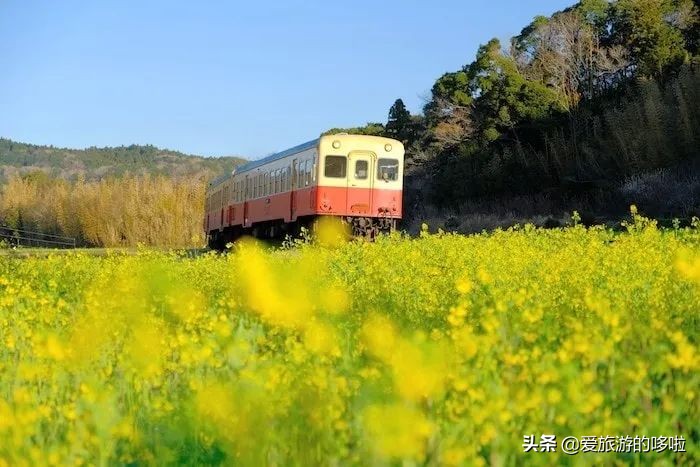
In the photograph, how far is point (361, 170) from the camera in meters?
21.7

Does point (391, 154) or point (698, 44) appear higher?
point (698, 44)

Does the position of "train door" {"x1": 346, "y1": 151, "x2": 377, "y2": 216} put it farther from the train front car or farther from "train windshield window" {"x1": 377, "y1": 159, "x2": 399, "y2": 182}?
"train windshield window" {"x1": 377, "y1": 159, "x2": 399, "y2": 182}

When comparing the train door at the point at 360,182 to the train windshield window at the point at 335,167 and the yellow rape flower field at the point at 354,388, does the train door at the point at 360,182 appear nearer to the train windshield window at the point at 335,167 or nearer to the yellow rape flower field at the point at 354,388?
the train windshield window at the point at 335,167

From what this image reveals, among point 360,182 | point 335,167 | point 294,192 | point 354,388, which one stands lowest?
point 354,388

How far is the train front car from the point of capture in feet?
69.0

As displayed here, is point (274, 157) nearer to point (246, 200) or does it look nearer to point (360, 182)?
point (246, 200)

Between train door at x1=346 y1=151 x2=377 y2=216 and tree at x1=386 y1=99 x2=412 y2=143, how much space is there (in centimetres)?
2402

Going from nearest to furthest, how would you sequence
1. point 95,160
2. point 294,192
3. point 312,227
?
point 312,227 < point 294,192 < point 95,160

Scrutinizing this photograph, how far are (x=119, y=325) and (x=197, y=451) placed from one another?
252 cm

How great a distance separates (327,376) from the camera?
11.6ft

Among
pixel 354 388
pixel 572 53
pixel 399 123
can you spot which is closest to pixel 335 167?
pixel 354 388

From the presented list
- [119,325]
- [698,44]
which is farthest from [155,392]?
[698,44]

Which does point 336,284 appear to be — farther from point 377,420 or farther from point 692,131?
point 692,131

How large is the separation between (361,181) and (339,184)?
2.42 ft
